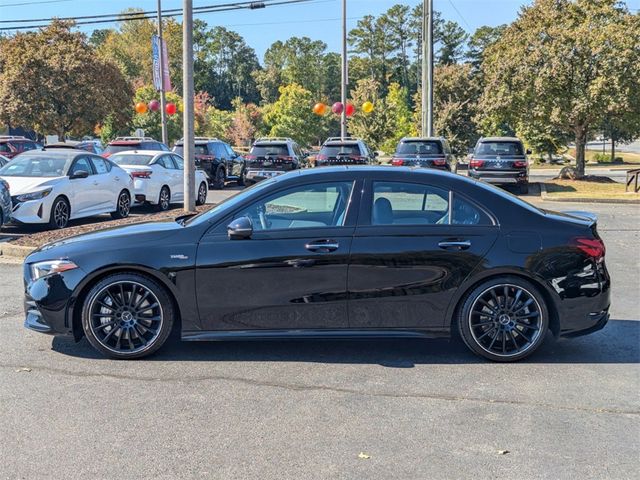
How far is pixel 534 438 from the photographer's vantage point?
416 cm

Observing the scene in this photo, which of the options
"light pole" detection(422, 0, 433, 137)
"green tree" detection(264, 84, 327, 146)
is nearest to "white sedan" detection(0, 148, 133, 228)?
"light pole" detection(422, 0, 433, 137)

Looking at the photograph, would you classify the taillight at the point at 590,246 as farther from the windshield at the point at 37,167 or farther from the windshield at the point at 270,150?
the windshield at the point at 270,150

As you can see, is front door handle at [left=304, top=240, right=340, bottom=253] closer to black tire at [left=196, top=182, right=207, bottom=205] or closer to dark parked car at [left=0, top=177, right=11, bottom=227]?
dark parked car at [left=0, top=177, right=11, bottom=227]

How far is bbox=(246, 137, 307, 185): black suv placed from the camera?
2256 cm

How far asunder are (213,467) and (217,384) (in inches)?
51.5

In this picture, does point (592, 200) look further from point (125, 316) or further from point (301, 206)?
point (125, 316)

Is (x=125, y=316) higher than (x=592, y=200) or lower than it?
lower

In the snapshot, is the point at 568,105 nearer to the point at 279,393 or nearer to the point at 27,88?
the point at 279,393

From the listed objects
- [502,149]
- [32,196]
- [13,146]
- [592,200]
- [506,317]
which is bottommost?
[506,317]

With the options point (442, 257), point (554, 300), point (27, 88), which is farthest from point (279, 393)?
point (27, 88)

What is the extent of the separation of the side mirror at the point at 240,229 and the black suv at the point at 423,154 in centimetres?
1552

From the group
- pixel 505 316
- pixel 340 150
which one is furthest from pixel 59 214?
pixel 340 150

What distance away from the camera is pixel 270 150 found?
74.8 ft

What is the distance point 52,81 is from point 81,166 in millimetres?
22242
